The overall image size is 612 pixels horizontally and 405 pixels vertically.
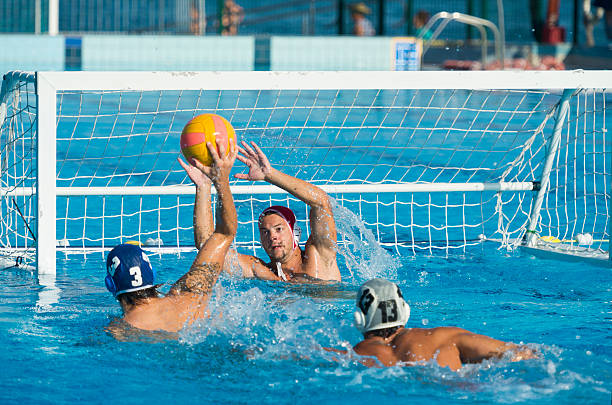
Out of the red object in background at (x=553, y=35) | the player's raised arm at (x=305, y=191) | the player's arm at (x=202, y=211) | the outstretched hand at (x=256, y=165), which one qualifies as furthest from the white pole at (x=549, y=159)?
the red object in background at (x=553, y=35)

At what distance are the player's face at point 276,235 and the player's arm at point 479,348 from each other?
163cm

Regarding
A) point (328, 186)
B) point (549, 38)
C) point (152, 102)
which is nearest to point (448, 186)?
point (328, 186)

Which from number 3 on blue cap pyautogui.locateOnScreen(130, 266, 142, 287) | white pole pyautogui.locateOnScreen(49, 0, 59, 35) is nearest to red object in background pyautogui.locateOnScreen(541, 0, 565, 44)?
white pole pyautogui.locateOnScreen(49, 0, 59, 35)

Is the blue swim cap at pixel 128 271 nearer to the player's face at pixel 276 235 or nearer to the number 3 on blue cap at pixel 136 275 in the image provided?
the number 3 on blue cap at pixel 136 275

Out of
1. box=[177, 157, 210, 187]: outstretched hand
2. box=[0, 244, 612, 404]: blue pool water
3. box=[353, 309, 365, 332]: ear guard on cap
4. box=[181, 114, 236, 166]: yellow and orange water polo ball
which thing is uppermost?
box=[181, 114, 236, 166]: yellow and orange water polo ball

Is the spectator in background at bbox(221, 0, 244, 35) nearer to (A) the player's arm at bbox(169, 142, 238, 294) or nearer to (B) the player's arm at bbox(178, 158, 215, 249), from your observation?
(B) the player's arm at bbox(178, 158, 215, 249)

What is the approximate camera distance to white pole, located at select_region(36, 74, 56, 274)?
5.30m

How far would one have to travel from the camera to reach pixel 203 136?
4379 millimetres

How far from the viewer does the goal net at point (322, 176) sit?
17.9ft

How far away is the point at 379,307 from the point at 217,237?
0.92 m

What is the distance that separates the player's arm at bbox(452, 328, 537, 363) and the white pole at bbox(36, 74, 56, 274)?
9.56 feet

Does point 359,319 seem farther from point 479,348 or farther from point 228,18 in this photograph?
point 228,18

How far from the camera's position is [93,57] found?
18281mm

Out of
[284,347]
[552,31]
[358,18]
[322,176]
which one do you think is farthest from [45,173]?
[552,31]
